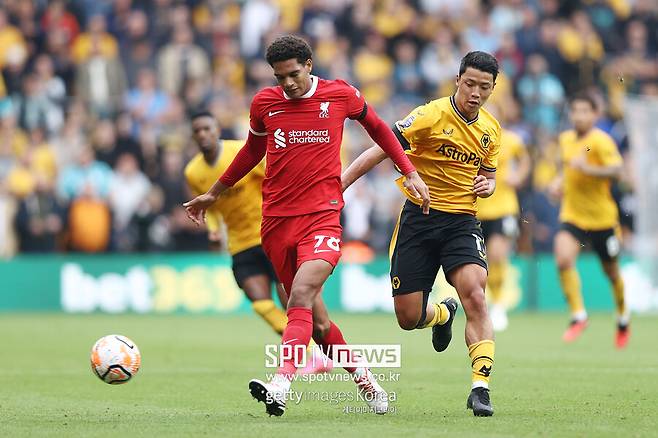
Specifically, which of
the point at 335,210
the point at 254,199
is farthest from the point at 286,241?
the point at 254,199

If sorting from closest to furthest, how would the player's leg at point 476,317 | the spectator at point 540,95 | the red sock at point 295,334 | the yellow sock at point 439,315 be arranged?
the red sock at point 295,334 < the player's leg at point 476,317 < the yellow sock at point 439,315 < the spectator at point 540,95

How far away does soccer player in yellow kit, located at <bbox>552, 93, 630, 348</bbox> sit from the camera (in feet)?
49.6

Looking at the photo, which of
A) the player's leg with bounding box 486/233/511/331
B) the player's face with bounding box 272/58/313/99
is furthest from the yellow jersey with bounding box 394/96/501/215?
the player's leg with bounding box 486/233/511/331

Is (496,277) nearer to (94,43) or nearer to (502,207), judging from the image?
(502,207)

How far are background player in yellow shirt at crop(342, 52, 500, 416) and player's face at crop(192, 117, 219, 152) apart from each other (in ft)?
10.4

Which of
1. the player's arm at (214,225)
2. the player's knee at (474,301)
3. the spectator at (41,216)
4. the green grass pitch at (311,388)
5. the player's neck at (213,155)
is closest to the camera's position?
the green grass pitch at (311,388)

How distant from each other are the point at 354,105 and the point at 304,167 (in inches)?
21.8

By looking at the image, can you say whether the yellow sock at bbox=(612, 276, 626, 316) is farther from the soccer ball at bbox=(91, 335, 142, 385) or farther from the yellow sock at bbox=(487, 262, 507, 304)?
the soccer ball at bbox=(91, 335, 142, 385)

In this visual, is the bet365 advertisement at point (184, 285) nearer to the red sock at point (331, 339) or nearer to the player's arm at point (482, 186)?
the red sock at point (331, 339)

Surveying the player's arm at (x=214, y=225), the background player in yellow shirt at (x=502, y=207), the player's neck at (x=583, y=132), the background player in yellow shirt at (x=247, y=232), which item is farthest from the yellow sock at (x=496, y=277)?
the background player in yellow shirt at (x=247, y=232)

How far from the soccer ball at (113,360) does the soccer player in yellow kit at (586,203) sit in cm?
713

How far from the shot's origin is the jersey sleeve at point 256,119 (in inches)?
343

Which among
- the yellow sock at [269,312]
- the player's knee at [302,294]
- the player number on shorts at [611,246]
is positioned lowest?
the yellow sock at [269,312]

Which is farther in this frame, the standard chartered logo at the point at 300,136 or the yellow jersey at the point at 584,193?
the yellow jersey at the point at 584,193
